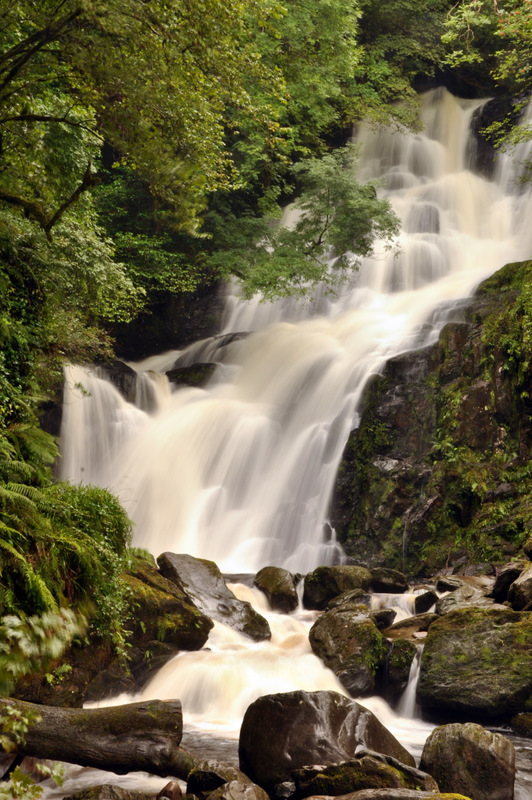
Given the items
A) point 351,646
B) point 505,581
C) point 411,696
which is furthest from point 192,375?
point 411,696

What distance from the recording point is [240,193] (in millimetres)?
21703

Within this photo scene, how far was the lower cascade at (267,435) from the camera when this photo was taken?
7707 mm

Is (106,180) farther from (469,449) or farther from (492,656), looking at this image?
(492,656)

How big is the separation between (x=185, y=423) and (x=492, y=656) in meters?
10.6

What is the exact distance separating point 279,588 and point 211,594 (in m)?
1.39

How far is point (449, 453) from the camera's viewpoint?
1263 cm

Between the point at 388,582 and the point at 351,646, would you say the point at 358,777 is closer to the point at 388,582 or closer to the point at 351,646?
the point at 351,646

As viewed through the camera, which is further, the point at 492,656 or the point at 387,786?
Result: the point at 492,656

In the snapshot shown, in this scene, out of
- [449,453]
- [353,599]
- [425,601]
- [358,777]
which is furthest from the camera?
[449,453]

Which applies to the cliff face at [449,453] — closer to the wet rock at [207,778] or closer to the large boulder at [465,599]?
the large boulder at [465,599]

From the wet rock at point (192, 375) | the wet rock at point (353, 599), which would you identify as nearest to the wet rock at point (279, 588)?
the wet rock at point (353, 599)

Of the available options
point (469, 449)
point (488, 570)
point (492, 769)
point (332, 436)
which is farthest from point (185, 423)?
point (492, 769)

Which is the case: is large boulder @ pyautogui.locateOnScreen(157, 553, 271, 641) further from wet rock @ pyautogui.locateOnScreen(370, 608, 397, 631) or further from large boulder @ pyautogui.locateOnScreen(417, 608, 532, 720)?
large boulder @ pyautogui.locateOnScreen(417, 608, 532, 720)

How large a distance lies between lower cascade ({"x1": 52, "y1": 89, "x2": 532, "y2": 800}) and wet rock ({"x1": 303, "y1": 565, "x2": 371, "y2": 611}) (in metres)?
0.34
